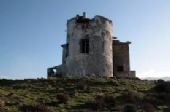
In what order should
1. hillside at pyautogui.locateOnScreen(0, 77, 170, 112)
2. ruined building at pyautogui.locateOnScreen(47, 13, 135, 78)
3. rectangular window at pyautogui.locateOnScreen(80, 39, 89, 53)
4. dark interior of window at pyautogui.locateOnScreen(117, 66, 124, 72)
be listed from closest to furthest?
hillside at pyautogui.locateOnScreen(0, 77, 170, 112) → ruined building at pyautogui.locateOnScreen(47, 13, 135, 78) → rectangular window at pyautogui.locateOnScreen(80, 39, 89, 53) → dark interior of window at pyautogui.locateOnScreen(117, 66, 124, 72)

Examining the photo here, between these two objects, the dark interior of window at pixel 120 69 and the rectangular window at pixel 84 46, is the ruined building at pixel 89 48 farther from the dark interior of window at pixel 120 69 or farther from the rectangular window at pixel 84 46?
the dark interior of window at pixel 120 69

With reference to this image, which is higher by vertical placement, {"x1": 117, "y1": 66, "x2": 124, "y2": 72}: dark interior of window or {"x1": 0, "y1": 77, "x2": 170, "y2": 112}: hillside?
{"x1": 117, "y1": 66, "x2": 124, "y2": 72}: dark interior of window

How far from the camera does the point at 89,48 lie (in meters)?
45.8

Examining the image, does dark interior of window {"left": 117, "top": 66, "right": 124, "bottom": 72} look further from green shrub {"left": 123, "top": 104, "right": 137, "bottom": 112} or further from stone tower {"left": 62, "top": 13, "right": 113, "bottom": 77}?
green shrub {"left": 123, "top": 104, "right": 137, "bottom": 112}

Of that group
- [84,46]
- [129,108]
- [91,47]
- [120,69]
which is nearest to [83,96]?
[129,108]

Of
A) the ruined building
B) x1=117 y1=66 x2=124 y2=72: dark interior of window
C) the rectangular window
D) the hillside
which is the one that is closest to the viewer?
the hillside

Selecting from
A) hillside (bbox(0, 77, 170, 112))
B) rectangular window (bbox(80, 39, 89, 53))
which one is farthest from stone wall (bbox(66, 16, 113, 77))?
hillside (bbox(0, 77, 170, 112))

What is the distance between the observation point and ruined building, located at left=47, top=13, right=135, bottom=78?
4519cm

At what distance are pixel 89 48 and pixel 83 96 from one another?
14.7 meters

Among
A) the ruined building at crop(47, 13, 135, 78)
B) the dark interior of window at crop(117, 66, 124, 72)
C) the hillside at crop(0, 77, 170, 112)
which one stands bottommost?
the hillside at crop(0, 77, 170, 112)

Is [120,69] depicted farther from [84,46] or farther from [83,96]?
[83,96]

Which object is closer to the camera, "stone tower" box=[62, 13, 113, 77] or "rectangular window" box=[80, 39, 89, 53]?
"stone tower" box=[62, 13, 113, 77]

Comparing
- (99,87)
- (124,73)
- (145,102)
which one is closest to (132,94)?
(145,102)

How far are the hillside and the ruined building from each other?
5.29 m
